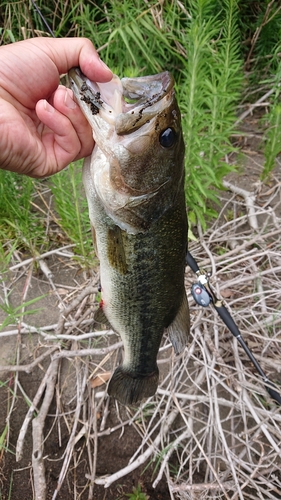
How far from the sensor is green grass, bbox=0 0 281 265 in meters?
2.34

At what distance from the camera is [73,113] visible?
1.46m

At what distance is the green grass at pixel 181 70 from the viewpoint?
7.68 feet

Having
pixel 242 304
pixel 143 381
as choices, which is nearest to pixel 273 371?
pixel 242 304

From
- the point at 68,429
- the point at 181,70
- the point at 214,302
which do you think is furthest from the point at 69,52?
the point at 68,429

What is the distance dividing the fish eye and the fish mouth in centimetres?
7

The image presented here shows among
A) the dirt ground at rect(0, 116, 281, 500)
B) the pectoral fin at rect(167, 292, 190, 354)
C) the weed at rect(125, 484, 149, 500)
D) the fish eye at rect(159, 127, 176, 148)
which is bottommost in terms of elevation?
the weed at rect(125, 484, 149, 500)

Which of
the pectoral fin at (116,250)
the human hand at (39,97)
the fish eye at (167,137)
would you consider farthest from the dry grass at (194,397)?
the fish eye at (167,137)

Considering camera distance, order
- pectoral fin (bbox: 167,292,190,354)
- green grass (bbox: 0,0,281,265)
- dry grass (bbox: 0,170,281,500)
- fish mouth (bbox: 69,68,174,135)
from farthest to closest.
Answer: green grass (bbox: 0,0,281,265), dry grass (bbox: 0,170,281,500), pectoral fin (bbox: 167,292,190,354), fish mouth (bbox: 69,68,174,135)

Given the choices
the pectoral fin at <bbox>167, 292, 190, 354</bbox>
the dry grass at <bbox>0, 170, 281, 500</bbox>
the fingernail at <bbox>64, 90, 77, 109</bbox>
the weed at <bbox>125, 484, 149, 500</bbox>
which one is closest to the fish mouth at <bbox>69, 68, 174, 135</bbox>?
the fingernail at <bbox>64, 90, 77, 109</bbox>

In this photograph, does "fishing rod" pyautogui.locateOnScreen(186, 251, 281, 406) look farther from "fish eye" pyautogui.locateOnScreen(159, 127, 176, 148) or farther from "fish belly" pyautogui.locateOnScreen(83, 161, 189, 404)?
"fish eye" pyautogui.locateOnScreen(159, 127, 176, 148)

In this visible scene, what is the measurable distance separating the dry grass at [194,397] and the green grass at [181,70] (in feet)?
1.50

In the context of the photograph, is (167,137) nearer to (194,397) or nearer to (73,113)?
(73,113)

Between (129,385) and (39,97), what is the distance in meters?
1.42

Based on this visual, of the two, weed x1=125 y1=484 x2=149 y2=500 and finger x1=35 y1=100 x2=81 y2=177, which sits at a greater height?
finger x1=35 y1=100 x2=81 y2=177
